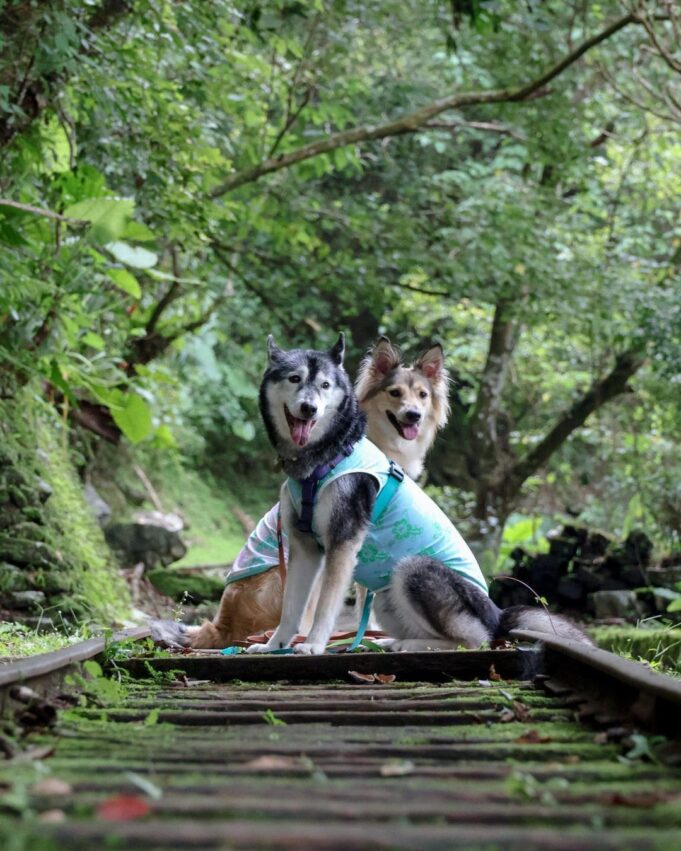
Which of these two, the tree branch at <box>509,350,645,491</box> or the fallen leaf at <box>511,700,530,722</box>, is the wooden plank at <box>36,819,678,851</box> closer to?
the fallen leaf at <box>511,700,530,722</box>

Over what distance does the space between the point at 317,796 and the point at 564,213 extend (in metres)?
12.1

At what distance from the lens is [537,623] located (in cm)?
502

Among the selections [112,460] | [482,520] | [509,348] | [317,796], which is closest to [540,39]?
[509,348]

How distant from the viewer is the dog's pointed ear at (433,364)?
24.0 feet

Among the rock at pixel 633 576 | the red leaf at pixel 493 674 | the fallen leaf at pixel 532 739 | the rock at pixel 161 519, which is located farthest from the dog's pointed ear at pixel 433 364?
the rock at pixel 161 519

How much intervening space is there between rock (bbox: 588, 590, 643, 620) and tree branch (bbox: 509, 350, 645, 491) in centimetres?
298

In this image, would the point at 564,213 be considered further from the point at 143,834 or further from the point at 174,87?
the point at 143,834

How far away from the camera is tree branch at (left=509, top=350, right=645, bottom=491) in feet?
46.1

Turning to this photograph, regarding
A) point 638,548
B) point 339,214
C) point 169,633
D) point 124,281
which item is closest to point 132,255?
point 124,281

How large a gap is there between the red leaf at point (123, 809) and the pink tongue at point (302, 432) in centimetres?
315

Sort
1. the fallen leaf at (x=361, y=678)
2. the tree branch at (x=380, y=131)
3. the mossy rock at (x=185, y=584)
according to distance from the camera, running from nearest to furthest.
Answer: the fallen leaf at (x=361, y=678) < the tree branch at (x=380, y=131) < the mossy rock at (x=185, y=584)

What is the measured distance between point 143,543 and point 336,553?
926cm

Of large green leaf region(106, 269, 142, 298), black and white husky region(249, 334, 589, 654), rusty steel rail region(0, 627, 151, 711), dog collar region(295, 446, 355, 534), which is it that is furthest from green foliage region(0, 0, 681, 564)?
rusty steel rail region(0, 627, 151, 711)

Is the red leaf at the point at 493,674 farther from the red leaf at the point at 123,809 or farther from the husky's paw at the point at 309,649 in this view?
the red leaf at the point at 123,809
